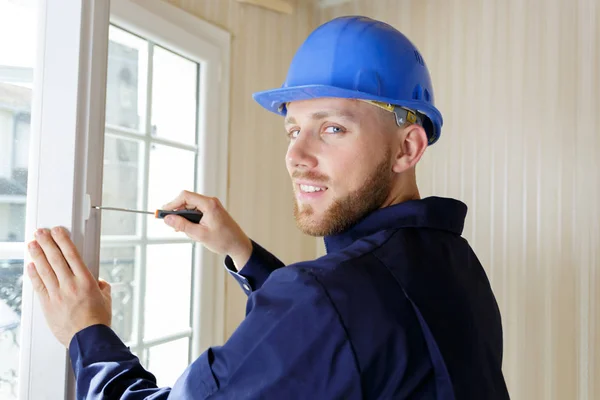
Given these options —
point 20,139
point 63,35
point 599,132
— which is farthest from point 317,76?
point 599,132

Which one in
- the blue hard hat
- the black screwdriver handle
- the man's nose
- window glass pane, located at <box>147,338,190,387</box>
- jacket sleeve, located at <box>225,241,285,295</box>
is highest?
the blue hard hat

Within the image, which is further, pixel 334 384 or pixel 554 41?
pixel 554 41

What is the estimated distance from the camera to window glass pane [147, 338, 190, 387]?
7.04 ft

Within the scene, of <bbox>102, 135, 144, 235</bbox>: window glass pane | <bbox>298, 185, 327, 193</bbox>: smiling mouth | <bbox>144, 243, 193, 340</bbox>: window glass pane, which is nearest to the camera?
<bbox>298, 185, 327, 193</bbox>: smiling mouth

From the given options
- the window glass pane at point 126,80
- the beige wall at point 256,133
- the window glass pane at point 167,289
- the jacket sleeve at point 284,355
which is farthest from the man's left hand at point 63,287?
the beige wall at point 256,133

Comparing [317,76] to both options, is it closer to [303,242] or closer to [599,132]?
[599,132]

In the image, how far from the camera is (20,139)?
46.6 inches

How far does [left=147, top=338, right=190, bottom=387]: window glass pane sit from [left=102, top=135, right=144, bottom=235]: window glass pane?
0.52 m

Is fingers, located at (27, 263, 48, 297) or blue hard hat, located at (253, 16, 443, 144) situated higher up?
blue hard hat, located at (253, 16, 443, 144)

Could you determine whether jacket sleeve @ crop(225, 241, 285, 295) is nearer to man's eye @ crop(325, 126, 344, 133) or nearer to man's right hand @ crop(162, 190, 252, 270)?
man's right hand @ crop(162, 190, 252, 270)

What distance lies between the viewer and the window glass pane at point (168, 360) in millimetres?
2145

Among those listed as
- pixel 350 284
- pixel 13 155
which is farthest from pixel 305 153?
pixel 13 155

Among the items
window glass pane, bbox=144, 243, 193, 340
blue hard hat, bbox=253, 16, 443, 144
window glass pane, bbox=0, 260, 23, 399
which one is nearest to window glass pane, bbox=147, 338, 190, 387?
window glass pane, bbox=144, 243, 193, 340

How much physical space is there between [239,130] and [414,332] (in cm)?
177
